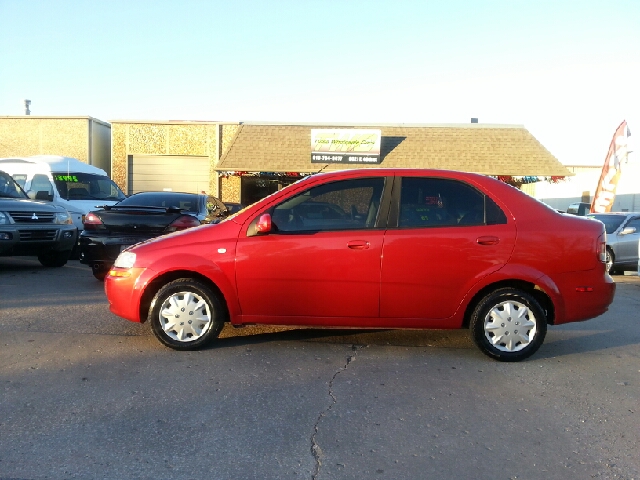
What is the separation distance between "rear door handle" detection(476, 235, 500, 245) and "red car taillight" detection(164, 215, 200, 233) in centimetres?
487

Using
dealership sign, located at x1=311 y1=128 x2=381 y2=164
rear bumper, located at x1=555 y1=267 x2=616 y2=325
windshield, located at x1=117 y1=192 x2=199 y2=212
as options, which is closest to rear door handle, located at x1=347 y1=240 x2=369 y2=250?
rear bumper, located at x1=555 y1=267 x2=616 y2=325

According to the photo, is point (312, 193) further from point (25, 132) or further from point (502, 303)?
point (25, 132)

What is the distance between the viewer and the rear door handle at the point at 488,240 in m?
5.26

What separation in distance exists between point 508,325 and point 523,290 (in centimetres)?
36

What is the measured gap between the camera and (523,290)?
540 centimetres

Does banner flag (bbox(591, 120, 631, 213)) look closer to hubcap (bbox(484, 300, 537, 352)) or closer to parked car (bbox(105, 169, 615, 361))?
parked car (bbox(105, 169, 615, 361))

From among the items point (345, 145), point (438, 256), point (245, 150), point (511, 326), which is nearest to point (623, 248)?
point (511, 326)

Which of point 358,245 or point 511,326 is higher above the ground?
point 358,245

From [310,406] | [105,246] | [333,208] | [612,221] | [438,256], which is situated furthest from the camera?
[612,221]

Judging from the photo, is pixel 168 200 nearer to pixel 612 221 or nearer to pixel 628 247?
pixel 628 247

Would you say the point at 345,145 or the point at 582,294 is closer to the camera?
the point at 582,294

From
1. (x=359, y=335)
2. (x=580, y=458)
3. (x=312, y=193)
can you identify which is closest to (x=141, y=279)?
(x=312, y=193)

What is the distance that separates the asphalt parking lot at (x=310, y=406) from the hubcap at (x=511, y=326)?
212mm

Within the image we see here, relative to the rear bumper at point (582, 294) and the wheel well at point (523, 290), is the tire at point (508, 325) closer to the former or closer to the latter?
the wheel well at point (523, 290)
